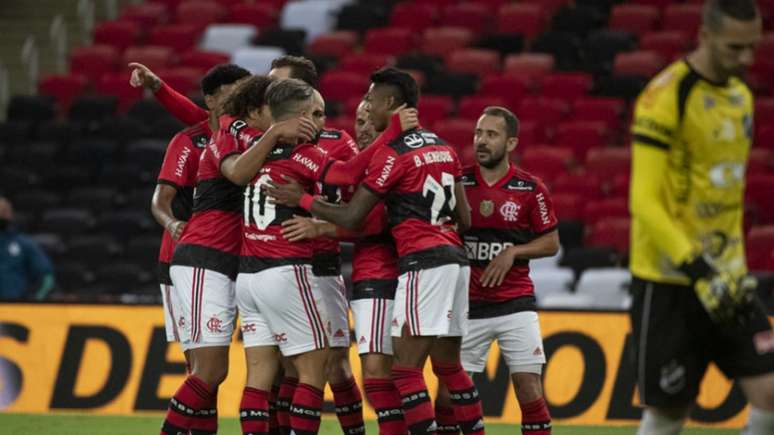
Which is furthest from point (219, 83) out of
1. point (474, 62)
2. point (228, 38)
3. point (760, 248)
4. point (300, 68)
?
point (228, 38)

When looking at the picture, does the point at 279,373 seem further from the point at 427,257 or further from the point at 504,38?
the point at 504,38

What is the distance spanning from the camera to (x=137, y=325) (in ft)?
38.0

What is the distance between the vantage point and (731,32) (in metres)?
5.36

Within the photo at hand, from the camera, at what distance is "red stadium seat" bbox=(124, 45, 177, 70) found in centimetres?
1891

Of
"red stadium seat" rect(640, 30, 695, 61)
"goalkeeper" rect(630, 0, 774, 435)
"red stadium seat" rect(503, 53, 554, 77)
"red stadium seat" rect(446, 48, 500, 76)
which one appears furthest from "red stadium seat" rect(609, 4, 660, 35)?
"goalkeeper" rect(630, 0, 774, 435)

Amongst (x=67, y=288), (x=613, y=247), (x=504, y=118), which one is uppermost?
(x=504, y=118)

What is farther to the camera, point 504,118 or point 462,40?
point 462,40

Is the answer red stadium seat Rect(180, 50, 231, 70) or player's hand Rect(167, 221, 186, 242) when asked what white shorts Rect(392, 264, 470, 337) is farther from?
red stadium seat Rect(180, 50, 231, 70)

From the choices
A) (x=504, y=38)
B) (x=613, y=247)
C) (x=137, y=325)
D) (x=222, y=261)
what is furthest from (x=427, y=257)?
(x=504, y=38)

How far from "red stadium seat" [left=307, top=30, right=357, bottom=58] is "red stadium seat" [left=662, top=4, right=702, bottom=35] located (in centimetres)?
441

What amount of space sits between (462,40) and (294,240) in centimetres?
1163

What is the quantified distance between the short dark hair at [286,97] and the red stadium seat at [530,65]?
10.2 metres

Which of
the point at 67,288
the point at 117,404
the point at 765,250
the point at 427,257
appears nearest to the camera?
the point at 427,257

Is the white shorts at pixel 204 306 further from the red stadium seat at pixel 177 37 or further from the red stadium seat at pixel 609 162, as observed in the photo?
the red stadium seat at pixel 177 37
